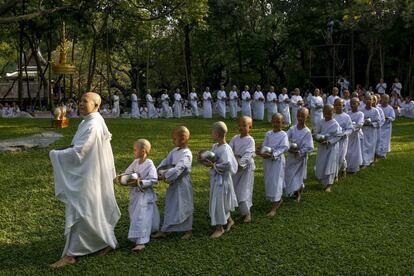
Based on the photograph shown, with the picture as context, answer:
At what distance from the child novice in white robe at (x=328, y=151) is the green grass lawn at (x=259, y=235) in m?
0.29

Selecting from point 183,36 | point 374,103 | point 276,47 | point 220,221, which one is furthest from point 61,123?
point 276,47

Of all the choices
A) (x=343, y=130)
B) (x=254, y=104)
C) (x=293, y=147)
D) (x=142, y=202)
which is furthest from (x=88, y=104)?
(x=254, y=104)

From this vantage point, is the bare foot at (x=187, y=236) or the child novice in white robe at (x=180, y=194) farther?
the bare foot at (x=187, y=236)

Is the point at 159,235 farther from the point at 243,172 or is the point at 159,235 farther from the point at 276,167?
the point at 276,167

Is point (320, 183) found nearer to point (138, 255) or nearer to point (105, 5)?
point (138, 255)

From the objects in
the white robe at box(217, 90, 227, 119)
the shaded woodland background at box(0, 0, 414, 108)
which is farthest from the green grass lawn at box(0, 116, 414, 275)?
the shaded woodland background at box(0, 0, 414, 108)

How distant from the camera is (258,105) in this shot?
2592 cm

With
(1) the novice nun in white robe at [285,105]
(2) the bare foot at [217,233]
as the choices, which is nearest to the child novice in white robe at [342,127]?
(2) the bare foot at [217,233]

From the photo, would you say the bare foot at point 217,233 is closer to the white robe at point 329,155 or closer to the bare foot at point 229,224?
the bare foot at point 229,224

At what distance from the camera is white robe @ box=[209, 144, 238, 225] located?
7.17 metres

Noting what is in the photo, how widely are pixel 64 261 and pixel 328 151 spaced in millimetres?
5949

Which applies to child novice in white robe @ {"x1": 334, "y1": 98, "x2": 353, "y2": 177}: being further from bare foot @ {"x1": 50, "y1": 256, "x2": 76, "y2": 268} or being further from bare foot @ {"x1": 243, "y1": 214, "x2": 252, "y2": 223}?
bare foot @ {"x1": 50, "y1": 256, "x2": 76, "y2": 268}

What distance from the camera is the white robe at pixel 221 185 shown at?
23.5 ft

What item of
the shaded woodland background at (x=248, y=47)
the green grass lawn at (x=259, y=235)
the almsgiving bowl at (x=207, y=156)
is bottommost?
the green grass lawn at (x=259, y=235)
